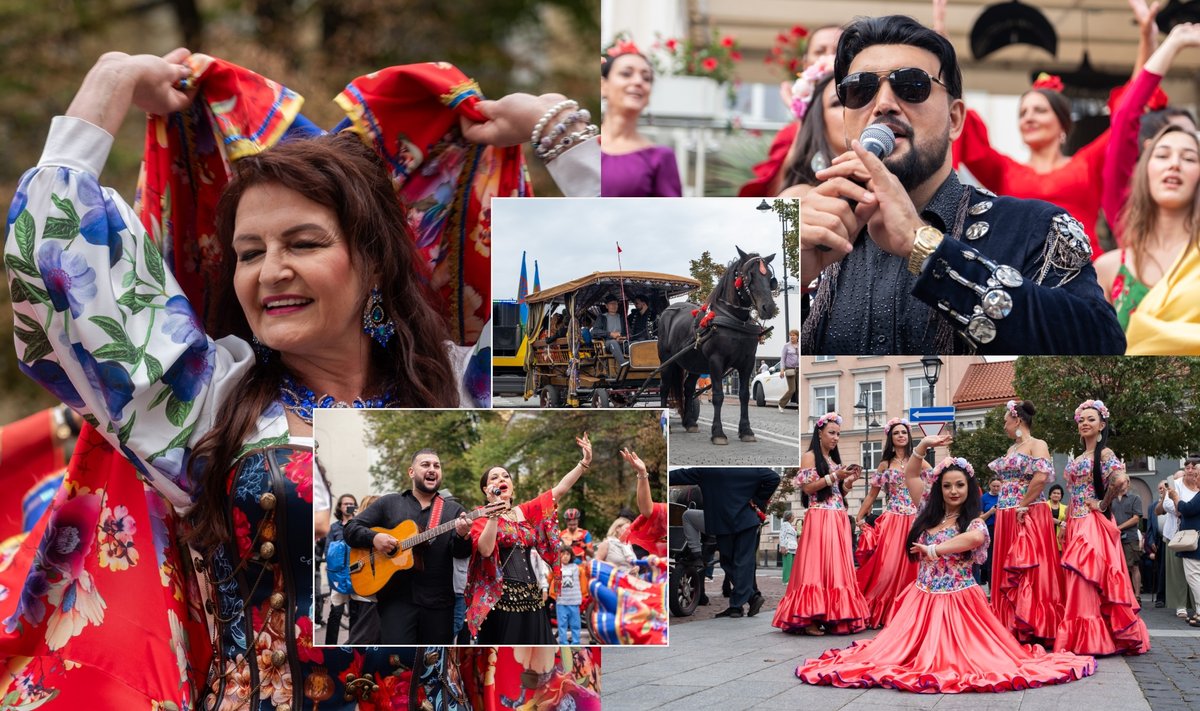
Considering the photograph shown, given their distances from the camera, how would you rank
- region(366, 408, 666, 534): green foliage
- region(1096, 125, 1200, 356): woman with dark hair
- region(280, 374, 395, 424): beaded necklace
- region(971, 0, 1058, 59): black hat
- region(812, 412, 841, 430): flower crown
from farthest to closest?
region(971, 0, 1058, 59): black hat < region(1096, 125, 1200, 356): woman with dark hair < region(280, 374, 395, 424): beaded necklace < region(812, 412, 841, 430): flower crown < region(366, 408, 666, 534): green foliage

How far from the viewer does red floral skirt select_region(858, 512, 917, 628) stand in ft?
7.88

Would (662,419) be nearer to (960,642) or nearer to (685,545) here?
(685,545)

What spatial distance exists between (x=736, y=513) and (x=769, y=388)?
0.25m

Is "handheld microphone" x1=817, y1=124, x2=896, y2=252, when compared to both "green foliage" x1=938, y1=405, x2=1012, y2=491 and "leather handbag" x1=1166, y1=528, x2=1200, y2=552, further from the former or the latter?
"leather handbag" x1=1166, y1=528, x2=1200, y2=552

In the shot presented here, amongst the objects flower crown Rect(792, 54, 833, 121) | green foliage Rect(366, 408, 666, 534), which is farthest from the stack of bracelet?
flower crown Rect(792, 54, 833, 121)

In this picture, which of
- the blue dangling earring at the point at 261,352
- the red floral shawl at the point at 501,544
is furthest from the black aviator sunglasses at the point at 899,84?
the blue dangling earring at the point at 261,352

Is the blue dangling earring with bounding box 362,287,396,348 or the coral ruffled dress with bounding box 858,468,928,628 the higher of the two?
the blue dangling earring with bounding box 362,287,396,348

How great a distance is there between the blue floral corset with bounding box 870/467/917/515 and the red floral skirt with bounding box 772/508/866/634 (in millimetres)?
84

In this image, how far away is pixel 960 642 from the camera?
230cm

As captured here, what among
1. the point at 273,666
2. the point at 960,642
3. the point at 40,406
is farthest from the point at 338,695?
the point at 40,406

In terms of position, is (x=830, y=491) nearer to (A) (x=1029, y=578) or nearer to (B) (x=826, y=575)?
(B) (x=826, y=575)

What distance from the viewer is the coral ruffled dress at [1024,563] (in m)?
2.35

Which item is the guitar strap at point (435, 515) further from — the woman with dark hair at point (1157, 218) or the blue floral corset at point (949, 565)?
the woman with dark hair at point (1157, 218)

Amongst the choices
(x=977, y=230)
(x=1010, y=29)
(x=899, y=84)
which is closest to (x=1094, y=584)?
(x=977, y=230)
